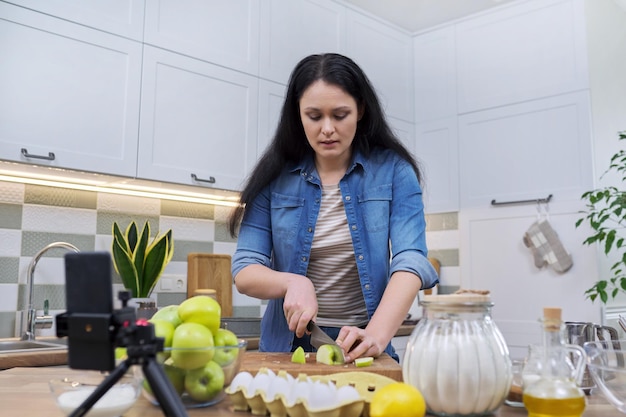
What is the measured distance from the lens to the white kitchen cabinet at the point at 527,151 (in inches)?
116

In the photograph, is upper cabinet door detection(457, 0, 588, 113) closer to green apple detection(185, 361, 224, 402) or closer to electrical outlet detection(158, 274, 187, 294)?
electrical outlet detection(158, 274, 187, 294)

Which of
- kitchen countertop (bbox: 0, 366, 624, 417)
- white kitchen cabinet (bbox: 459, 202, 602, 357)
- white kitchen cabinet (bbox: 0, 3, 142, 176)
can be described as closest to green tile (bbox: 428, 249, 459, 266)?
white kitchen cabinet (bbox: 459, 202, 602, 357)

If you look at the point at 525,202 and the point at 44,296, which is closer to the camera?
the point at 44,296

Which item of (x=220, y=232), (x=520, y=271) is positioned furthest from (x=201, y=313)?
(x=520, y=271)

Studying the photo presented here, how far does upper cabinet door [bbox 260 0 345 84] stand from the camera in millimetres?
2793

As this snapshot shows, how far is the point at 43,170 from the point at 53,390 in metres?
1.61

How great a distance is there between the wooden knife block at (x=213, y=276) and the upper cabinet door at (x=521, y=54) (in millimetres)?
1652

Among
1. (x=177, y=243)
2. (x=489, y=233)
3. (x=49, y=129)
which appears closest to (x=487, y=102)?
(x=489, y=233)

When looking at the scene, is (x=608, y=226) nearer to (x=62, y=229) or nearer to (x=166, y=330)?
(x=62, y=229)

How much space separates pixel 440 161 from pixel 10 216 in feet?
7.43

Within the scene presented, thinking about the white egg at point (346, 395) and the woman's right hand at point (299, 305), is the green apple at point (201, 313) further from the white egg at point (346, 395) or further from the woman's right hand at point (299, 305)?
the woman's right hand at point (299, 305)

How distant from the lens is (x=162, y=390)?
526 mm

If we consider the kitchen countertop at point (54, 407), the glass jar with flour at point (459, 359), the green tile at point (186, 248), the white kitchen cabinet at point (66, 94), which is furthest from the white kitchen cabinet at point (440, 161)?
the glass jar with flour at point (459, 359)

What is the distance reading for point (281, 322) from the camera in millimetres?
1421
